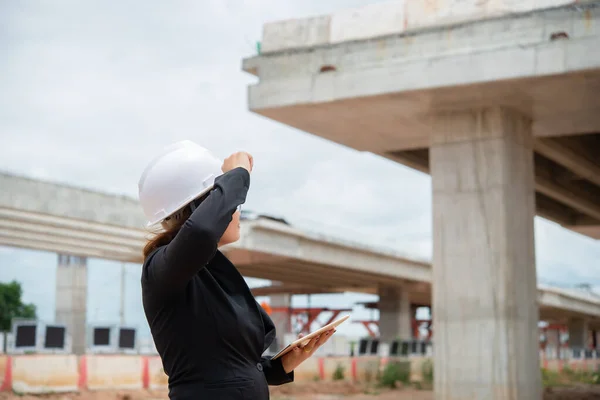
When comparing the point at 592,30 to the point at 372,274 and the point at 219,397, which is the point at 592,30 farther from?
the point at 372,274

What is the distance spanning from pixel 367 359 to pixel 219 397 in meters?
34.1

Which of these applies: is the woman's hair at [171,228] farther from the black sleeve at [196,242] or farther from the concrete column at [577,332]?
the concrete column at [577,332]

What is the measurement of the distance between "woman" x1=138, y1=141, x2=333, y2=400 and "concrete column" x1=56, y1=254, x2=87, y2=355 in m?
34.9

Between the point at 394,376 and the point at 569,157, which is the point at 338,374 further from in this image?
the point at 569,157

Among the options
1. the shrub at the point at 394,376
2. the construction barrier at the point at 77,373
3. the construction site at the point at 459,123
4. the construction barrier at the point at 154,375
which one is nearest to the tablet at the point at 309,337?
the construction site at the point at 459,123

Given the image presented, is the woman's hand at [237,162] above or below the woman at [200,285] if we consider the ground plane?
above

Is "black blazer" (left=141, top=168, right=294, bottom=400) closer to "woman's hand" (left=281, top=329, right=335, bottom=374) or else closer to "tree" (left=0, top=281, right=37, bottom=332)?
"woman's hand" (left=281, top=329, right=335, bottom=374)

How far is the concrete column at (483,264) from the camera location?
1614 centimetres

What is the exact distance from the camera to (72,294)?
120 feet

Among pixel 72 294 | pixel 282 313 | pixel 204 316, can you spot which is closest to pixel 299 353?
pixel 204 316

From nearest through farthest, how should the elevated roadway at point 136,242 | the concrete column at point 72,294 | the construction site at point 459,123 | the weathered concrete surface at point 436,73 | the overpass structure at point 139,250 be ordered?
the weathered concrete surface at point 436,73 → the construction site at point 459,123 → the elevated roadway at point 136,242 → the overpass structure at point 139,250 → the concrete column at point 72,294

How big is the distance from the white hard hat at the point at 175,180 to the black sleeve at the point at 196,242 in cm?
17

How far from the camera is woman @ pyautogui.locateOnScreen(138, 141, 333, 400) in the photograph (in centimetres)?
237

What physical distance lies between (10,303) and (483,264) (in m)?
74.4
